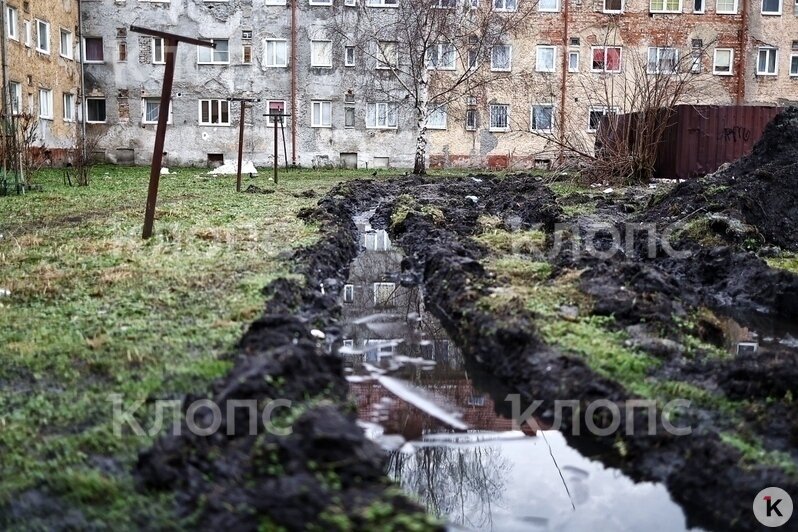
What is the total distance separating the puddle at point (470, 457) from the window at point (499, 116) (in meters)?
32.3

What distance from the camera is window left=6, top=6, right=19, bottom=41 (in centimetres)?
2927

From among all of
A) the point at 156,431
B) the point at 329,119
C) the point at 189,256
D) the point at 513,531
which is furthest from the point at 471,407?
the point at 329,119

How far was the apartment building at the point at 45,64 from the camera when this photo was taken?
96.8 ft

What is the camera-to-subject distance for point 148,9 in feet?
121

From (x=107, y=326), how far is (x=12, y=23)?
91.2ft

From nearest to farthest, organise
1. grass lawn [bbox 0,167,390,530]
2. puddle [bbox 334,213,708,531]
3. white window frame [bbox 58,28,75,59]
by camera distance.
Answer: grass lawn [bbox 0,167,390,530], puddle [bbox 334,213,708,531], white window frame [bbox 58,28,75,59]

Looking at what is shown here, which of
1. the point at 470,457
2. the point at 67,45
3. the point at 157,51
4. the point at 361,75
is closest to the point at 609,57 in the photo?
the point at 361,75

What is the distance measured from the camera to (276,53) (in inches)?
1476

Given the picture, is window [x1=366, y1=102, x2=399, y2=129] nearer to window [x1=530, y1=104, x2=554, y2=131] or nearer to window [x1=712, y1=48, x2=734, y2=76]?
window [x1=530, y1=104, x2=554, y2=131]

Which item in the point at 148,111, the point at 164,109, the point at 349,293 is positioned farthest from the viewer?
the point at 148,111

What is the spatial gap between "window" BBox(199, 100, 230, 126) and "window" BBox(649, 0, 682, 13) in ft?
64.8

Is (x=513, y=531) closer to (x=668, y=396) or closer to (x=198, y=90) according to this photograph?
(x=668, y=396)

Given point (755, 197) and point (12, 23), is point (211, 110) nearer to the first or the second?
point (12, 23)

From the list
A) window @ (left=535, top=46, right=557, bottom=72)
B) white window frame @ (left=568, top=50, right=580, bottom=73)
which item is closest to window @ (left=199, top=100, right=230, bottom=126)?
window @ (left=535, top=46, right=557, bottom=72)
